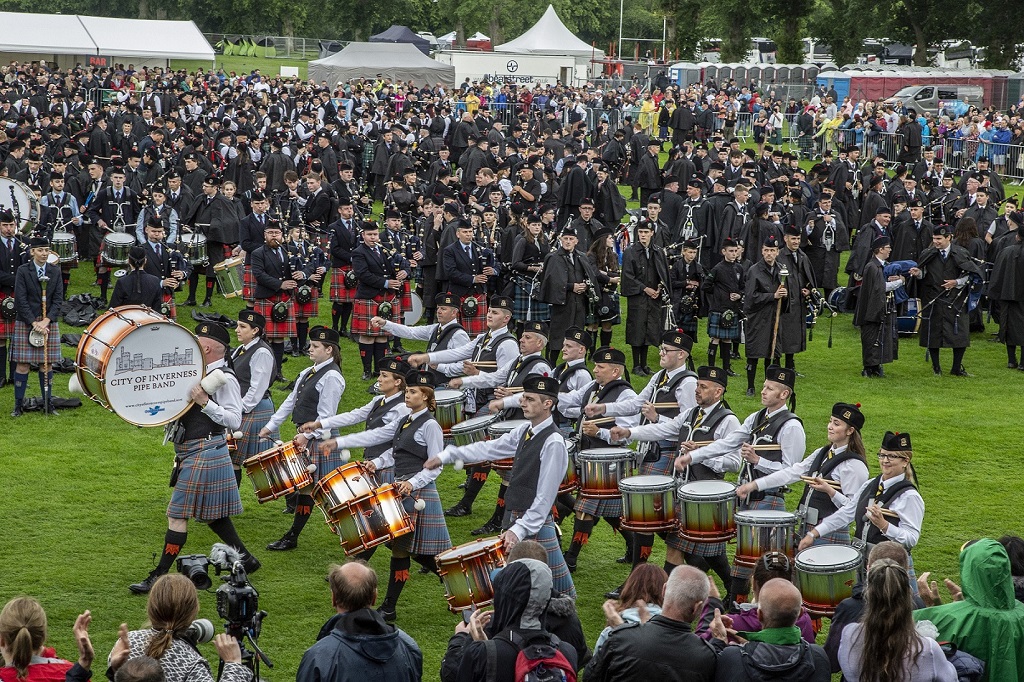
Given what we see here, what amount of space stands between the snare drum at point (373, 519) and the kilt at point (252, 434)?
228 cm

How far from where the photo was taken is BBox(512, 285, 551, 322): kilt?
50.1 feet

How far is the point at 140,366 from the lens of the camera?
8227 mm

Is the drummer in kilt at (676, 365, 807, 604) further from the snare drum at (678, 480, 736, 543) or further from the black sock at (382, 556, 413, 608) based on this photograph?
the black sock at (382, 556, 413, 608)

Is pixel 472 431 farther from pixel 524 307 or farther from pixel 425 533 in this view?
pixel 524 307

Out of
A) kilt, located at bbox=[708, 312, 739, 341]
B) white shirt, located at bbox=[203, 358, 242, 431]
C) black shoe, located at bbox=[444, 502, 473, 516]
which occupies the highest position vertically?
white shirt, located at bbox=[203, 358, 242, 431]

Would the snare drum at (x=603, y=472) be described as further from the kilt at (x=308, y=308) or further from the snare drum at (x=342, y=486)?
the kilt at (x=308, y=308)

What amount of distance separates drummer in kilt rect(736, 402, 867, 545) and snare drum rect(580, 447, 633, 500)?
1.09m

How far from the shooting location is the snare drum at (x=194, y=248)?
17.2 meters

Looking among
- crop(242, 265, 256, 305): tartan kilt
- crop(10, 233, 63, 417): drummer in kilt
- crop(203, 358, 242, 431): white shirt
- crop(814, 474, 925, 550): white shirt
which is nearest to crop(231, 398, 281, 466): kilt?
crop(203, 358, 242, 431): white shirt

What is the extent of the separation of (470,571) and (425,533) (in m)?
1.04

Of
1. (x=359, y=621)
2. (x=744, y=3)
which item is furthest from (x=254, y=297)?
(x=744, y=3)

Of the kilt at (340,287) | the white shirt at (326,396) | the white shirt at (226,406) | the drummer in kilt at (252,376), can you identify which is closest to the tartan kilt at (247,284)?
the kilt at (340,287)

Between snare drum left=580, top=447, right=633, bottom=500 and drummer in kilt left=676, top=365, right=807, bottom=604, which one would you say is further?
snare drum left=580, top=447, right=633, bottom=500

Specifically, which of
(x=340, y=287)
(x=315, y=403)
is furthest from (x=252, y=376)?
(x=340, y=287)
